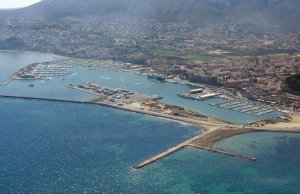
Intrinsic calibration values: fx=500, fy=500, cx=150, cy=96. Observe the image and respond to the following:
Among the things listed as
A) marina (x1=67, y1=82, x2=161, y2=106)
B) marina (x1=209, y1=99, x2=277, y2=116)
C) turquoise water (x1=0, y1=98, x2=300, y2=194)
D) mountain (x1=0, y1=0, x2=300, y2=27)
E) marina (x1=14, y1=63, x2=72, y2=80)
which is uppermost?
mountain (x1=0, y1=0, x2=300, y2=27)

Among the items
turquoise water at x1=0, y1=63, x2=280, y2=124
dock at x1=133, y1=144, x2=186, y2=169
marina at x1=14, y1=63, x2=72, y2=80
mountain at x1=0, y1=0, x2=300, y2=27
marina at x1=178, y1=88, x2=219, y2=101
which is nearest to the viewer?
dock at x1=133, y1=144, x2=186, y2=169

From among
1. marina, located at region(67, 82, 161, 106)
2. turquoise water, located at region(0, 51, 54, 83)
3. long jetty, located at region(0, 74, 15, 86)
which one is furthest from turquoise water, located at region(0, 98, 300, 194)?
turquoise water, located at region(0, 51, 54, 83)

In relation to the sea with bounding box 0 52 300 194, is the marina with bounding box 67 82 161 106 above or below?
above

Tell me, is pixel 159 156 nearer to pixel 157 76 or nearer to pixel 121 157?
pixel 121 157

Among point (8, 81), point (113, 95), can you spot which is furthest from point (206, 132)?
point (8, 81)

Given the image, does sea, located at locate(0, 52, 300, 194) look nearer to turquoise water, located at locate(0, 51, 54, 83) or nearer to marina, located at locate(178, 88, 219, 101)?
marina, located at locate(178, 88, 219, 101)

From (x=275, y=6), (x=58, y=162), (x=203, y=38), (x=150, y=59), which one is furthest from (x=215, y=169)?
(x=275, y=6)

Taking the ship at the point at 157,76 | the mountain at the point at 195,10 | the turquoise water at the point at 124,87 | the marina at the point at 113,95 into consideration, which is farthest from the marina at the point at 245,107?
the mountain at the point at 195,10

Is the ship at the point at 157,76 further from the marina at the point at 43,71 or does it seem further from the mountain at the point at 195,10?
the mountain at the point at 195,10
